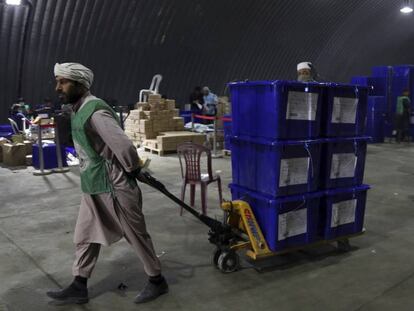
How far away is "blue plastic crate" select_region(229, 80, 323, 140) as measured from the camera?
13.0ft

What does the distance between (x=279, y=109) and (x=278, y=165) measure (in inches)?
19.6

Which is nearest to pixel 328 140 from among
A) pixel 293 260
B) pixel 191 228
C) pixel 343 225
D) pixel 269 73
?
pixel 343 225

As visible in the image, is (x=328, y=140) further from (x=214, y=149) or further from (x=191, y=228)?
(x=214, y=149)

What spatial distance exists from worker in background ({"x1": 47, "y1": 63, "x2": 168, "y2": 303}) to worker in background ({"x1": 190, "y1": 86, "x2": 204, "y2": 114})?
12.6 meters

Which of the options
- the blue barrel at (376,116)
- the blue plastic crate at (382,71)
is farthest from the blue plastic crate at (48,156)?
the blue plastic crate at (382,71)

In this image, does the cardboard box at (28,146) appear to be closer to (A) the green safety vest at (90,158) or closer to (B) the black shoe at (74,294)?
(B) the black shoe at (74,294)

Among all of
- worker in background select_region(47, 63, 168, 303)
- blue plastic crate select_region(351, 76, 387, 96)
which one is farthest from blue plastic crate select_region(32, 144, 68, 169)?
blue plastic crate select_region(351, 76, 387, 96)

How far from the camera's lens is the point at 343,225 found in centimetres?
462

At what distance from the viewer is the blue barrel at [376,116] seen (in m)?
14.3

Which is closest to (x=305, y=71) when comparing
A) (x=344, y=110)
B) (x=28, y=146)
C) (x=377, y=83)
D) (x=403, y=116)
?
(x=344, y=110)

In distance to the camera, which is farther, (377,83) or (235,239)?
(377,83)

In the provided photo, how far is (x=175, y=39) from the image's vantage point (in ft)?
53.8

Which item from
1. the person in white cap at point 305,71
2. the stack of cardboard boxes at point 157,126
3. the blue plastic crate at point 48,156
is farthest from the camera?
the stack of cardboard boxes at point 157,126

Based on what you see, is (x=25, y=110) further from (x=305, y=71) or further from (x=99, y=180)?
(x=99, y=180)
